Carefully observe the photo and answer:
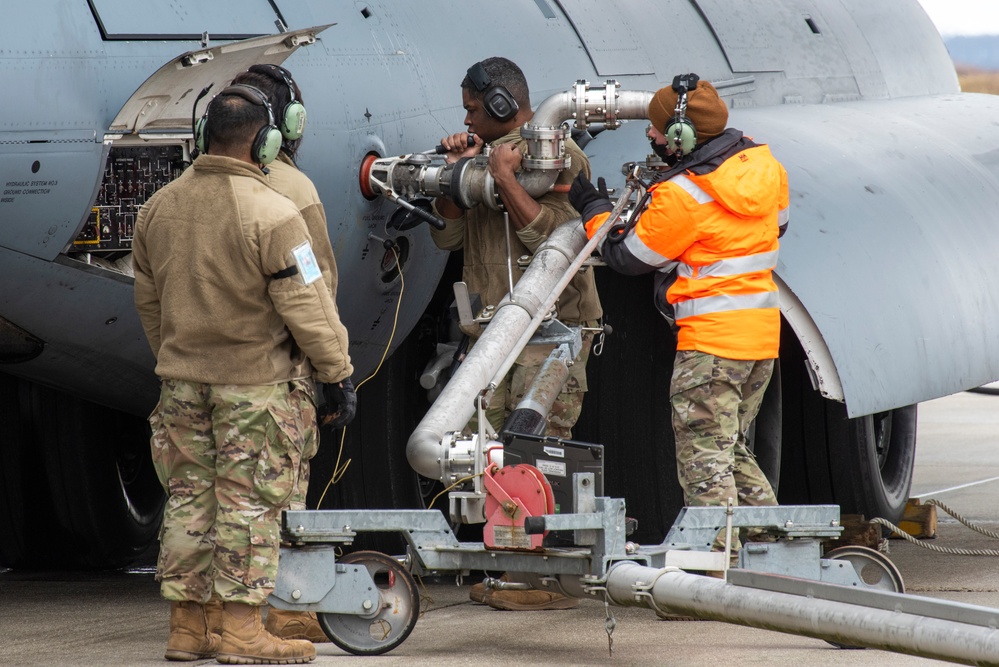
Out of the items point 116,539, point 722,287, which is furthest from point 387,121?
point 116,539

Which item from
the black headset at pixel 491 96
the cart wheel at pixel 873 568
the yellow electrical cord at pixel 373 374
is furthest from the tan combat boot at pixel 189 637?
the black headset at pixel 491 96

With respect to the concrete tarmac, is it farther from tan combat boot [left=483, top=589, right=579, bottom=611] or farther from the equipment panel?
the equipment panel

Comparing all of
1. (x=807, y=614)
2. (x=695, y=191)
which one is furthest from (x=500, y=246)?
(x=807, y=614)

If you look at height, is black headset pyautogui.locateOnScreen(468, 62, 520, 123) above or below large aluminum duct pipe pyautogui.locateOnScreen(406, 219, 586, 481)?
above

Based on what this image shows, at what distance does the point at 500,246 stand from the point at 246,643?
2024 millimetres

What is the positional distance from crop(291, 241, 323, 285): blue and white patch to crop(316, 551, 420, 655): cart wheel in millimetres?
926

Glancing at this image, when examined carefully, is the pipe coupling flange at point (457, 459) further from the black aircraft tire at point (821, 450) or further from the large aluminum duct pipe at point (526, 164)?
the black aircraft tire at point (821, 450)

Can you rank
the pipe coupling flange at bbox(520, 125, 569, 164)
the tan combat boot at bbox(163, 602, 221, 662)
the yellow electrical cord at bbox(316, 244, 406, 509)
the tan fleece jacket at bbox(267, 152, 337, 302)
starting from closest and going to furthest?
the tan combat boot at bbox(163, 602, 221, 662) → the tan fleece jacket at bbox(267, 152, 337, 302) → the pipe coupling flange at bbox(520, 125, 569, 164) → the yellow electrical cord at bbox(316, 244, 406, 509)

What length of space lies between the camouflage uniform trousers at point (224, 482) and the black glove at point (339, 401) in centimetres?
11

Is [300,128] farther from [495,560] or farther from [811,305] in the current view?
[811,305]

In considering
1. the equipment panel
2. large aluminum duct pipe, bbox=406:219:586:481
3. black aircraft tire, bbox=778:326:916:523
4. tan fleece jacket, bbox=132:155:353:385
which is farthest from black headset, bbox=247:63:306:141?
black aircraft tire, bbox=778:326:916:523

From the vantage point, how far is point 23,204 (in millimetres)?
5316

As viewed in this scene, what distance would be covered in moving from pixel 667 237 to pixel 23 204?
2.14 m

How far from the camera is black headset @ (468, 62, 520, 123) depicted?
6.43m
